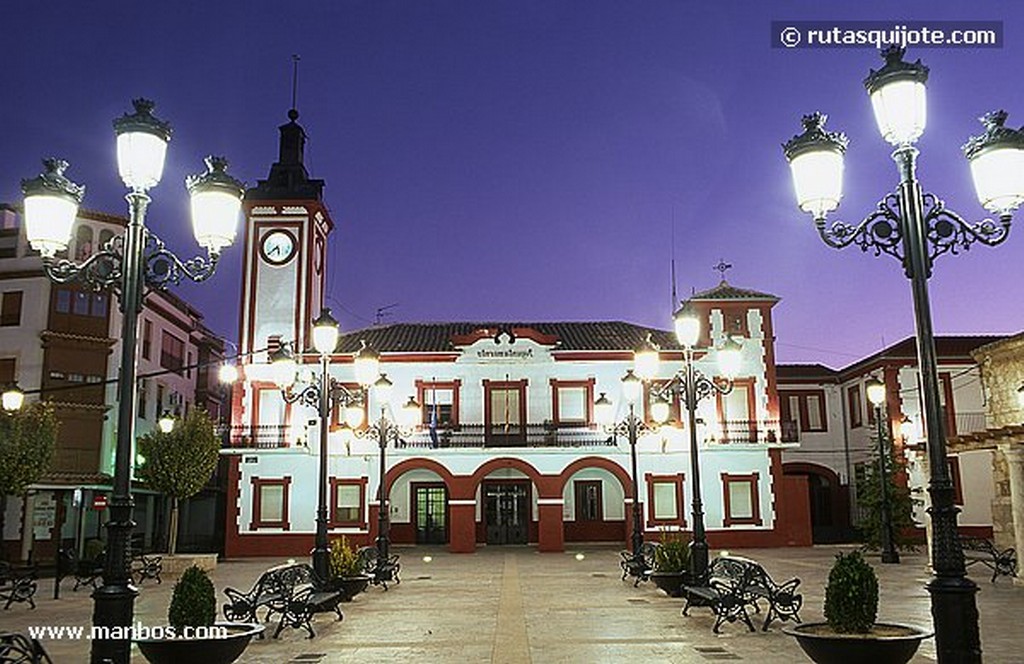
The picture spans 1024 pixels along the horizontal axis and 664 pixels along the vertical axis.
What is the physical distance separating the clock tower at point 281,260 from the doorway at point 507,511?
9773 mm

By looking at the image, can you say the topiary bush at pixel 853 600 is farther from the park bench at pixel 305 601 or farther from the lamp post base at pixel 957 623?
the park bench at pixel 305 601

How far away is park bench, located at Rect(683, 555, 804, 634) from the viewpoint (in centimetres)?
1245

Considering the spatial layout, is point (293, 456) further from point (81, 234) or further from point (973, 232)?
point (973, 232)

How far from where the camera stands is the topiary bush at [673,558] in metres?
16.6

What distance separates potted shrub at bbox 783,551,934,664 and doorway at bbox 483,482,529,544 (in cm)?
2879

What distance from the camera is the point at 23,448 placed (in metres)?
23.4

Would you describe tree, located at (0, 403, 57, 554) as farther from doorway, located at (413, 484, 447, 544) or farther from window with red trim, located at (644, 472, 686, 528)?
window with red trim, located at (644, 472, 686, 528)

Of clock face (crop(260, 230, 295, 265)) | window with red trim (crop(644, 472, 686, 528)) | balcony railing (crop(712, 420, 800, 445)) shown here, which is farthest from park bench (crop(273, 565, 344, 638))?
clock face (crop(260, 230, 295, 265))

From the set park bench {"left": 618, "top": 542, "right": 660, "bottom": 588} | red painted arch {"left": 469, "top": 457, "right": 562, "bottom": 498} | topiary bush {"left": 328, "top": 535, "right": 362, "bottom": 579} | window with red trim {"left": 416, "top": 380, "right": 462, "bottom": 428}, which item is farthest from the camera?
window with red trim {"left": 416, "top": 380, "right": 462, "bottom": 428}

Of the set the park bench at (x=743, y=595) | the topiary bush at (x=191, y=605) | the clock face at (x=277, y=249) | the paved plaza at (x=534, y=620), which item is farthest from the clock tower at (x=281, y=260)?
the topiary bush at (x=191, y=605)

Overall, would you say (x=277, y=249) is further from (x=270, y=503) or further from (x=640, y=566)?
(x=640, y=566)

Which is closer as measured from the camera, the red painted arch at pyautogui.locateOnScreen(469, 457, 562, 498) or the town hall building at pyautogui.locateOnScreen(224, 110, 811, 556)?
the red painted arch at pyautogui.locateOnScreen(469, 457, 562, 498)

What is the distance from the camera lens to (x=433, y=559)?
29.1 meters

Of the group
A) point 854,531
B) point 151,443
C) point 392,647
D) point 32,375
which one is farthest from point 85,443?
point 854,531
